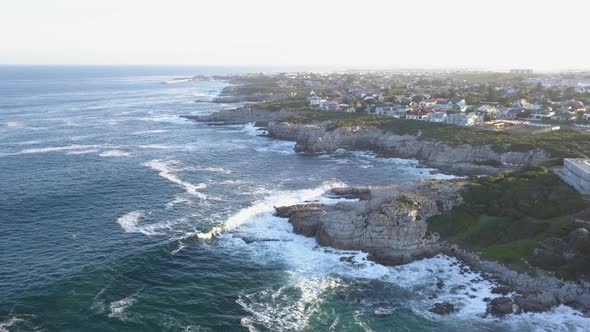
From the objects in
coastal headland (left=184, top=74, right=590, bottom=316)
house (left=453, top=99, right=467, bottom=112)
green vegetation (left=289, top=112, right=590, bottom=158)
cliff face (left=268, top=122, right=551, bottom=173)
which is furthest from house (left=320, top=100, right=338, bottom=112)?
coastal headland (left=184, top=74, right=590, bottom=316)

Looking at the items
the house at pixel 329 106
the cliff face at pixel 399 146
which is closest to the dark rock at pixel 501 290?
the cliff face at pixel 399 146

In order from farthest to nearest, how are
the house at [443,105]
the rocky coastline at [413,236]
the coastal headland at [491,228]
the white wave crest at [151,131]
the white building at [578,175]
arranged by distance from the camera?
the house at [443,105] → the white wave crest at [151,131] → the white building at [578,175] → the coastal headland at [491,228] → the rocky coastline at [413,236]

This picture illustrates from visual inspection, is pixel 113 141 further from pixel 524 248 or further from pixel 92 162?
pixel 524 248

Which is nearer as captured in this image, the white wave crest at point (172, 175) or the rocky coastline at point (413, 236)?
the rocky coastline at point (413, 236)

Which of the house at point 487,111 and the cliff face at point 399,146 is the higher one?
the house at point 487,111

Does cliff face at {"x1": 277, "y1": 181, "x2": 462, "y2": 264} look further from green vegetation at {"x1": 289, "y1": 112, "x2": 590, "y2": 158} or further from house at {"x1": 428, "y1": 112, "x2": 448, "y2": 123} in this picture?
house at {"x1": 428, "y1": 112, "x2": 448, "y2": 123}

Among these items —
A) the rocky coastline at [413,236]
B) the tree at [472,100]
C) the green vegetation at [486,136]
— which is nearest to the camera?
the rocky coastline at [413,236]

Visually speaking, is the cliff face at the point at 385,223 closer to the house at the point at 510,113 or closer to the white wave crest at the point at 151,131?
the house at the point at 510,113
